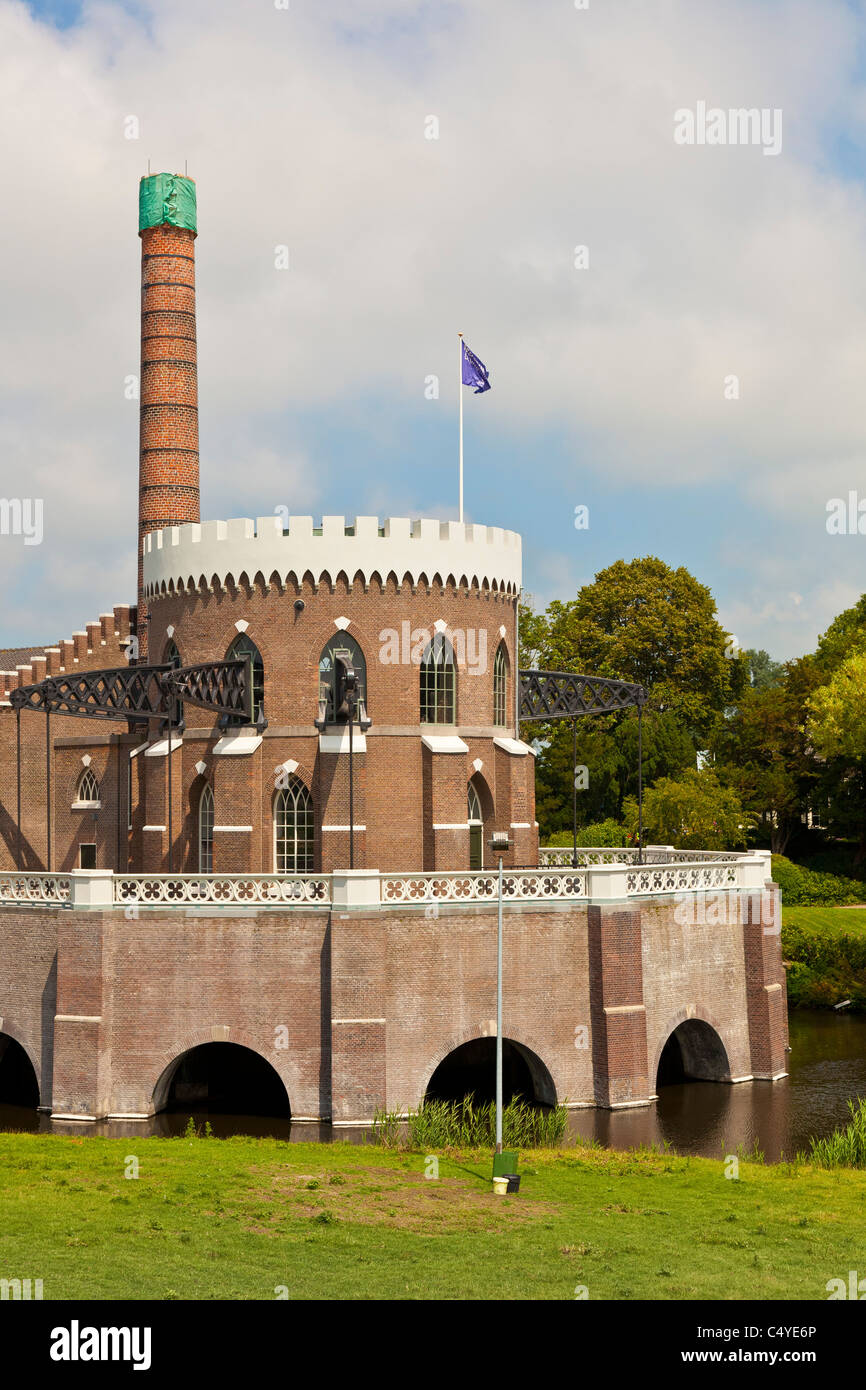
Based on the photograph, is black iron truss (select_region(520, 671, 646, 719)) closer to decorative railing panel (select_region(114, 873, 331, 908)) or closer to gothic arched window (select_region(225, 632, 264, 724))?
gothic arched window (select_region(225, 632, 264, 724))

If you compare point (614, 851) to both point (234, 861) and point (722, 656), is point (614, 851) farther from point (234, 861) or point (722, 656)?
point (722, 656)

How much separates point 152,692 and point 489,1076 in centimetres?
1416

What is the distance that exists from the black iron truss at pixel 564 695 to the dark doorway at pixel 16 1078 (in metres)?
17.1

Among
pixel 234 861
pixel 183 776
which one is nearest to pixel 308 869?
pixel 234 861

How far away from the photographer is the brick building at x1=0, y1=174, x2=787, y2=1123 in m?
29.8

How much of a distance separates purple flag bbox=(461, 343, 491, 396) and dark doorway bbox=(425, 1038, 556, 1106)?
→ 1712cm

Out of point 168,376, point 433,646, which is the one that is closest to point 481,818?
point 433,646

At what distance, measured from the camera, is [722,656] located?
73.3 metres

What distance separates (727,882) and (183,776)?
14867 mm

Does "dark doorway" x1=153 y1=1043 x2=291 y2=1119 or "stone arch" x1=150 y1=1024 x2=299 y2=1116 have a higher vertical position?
"stone arch" x1=150 y1=1024 x2=299 y2=1116

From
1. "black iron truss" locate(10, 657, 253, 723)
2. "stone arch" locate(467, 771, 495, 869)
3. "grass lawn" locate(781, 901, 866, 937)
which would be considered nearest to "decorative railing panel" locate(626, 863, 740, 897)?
"stone arch" locate(467, 771, 495, 869)

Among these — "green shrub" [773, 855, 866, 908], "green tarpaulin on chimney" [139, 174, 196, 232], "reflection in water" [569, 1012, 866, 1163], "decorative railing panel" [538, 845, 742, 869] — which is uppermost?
"green tarpaulin on chimney" [139, 174, 196, 232]

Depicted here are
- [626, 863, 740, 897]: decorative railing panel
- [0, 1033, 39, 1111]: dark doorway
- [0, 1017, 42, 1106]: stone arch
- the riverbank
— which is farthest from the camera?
the riverbank
